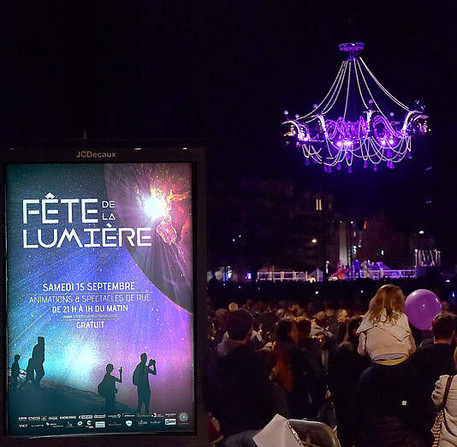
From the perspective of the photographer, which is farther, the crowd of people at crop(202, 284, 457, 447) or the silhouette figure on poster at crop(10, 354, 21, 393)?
the crowd of people at crop(202, 284, 457, 447)

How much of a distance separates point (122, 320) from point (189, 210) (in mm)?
417

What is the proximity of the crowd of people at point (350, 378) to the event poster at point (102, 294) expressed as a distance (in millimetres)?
182

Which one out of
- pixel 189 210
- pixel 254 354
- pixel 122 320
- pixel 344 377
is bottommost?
pixel 344 377

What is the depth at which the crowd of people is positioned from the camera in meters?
4.42

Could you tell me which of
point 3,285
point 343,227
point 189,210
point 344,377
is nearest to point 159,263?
point 189,210

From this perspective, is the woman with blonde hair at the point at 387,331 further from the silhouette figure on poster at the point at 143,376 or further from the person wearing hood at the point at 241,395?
the silhouette figure on poster at the point at 143,376

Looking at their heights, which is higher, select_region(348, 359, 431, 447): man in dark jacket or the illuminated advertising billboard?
the illuminated advertising billboard

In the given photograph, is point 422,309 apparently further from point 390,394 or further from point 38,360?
point 38,360

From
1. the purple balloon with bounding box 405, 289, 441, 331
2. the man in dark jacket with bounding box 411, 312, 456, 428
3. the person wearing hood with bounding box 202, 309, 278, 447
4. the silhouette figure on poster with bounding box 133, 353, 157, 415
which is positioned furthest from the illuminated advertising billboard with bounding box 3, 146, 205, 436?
the purple balloon with bounding box 405, 289, 441, 331

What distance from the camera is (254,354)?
464 cm


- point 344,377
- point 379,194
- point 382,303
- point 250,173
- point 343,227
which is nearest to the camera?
point 382,303

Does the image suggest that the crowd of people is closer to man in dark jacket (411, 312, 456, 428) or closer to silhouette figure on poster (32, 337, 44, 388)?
man in dark jacket (411, 312, 456, 428)

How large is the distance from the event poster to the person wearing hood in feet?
3.42

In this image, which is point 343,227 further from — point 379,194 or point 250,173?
point 250,173
